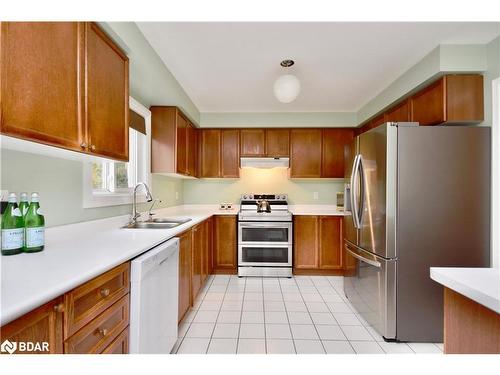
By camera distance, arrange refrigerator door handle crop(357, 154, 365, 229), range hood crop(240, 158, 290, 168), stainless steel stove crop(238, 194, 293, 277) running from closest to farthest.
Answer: refrigerator door handle crop(357, 154, 365, 229) → stainless steel stove crop(238, 194, 293, 277) → range hood crop(240, 158, 290, 168)

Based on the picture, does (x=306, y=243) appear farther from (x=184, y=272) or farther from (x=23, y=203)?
(x=23, y=203)

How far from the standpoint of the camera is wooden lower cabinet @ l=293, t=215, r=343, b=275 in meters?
3.50

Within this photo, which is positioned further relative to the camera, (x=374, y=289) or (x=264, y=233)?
(x=264, y=233)

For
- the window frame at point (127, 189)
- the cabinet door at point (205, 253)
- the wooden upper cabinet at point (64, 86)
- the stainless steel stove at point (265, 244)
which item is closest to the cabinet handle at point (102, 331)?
the wooden upper cabinet at point (64, 86)

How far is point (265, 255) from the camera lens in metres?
3.52

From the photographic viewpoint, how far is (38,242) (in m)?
1.19

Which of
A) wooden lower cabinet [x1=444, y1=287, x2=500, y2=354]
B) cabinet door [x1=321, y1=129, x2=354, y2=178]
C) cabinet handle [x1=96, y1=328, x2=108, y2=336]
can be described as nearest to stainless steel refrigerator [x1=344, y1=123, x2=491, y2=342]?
wooden lower cabinet [x1=444, y1=287, x2=500, y2=354]

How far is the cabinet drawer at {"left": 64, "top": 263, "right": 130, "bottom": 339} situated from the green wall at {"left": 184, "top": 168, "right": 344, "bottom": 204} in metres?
2.97

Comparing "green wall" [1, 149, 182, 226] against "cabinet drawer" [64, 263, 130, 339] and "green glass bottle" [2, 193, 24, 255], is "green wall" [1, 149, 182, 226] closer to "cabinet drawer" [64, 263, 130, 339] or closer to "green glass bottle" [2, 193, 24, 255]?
"green glass bottle" [2, 193, 24, 255]

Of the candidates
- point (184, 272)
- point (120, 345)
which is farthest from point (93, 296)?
point (184, 272)

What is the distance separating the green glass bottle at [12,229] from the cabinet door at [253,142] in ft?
9.79

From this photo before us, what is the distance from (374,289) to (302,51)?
6.94ft

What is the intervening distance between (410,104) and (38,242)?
308 centimetres
